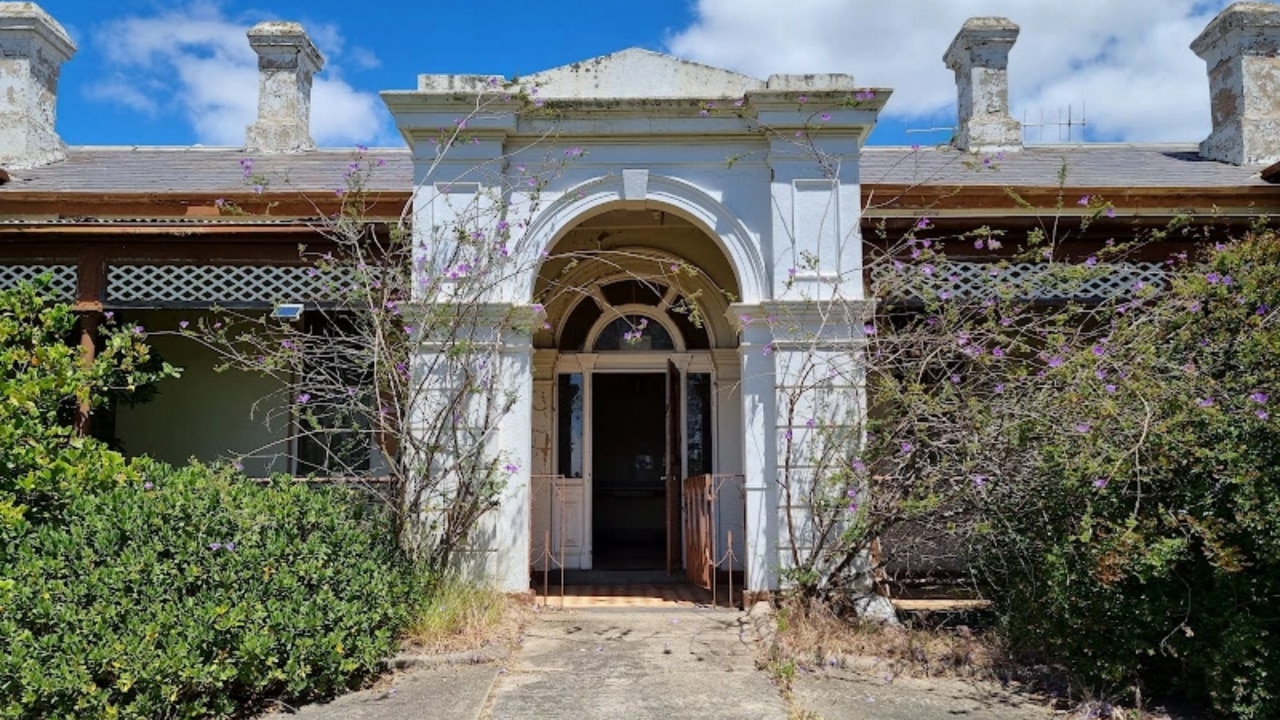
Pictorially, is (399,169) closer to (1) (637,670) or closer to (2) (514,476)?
(2) (514,476)

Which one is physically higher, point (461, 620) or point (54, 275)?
point (54, 275)

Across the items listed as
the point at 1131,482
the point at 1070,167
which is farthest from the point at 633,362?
the point at 1131,482

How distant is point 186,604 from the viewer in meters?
4.69

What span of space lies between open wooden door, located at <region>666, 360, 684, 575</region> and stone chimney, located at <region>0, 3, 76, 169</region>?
7670mm

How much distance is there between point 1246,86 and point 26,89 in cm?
1356

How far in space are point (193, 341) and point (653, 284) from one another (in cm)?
460

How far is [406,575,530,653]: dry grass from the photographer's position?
5953 millimetres

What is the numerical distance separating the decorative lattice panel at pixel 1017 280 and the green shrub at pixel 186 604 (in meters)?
4.20

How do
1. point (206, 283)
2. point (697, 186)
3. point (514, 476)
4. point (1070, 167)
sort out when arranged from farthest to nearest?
point (1070, 167) < point (206, 283) < point (697, 186) < point (514, 476)

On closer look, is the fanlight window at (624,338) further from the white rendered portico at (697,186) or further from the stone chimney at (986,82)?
the stone chimney at (986,82)

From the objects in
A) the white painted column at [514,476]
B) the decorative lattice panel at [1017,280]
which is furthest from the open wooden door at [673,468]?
the decorative lattice panel at [1017,280]

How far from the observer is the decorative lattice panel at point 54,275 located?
7.99 metres

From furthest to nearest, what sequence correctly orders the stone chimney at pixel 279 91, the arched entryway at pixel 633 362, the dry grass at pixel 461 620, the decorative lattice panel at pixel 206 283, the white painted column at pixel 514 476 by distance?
the stone chimney at pixel 279 91, the arched entryway at pixel 633 362, the decorative lattice panel at pixel 206 283, the white painted column at pixel 514 476, the dry grass at pixel 461 620

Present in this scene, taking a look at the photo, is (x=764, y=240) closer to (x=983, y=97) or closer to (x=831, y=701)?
(x=831, y=701)
